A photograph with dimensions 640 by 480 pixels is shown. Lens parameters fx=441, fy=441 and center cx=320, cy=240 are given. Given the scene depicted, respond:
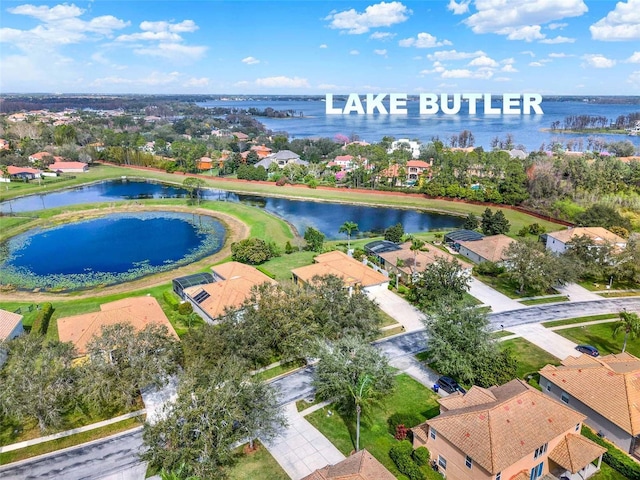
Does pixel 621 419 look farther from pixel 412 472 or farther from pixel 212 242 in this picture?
pixel 212 242

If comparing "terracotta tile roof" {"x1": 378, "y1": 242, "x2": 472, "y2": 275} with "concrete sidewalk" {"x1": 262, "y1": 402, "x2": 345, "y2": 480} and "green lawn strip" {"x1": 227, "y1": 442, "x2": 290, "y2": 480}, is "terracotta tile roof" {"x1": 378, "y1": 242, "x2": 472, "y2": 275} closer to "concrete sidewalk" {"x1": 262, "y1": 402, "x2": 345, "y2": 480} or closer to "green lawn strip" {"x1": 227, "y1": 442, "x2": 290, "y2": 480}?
"concrete sidewalk" {"x1": 262, "y1": 402, "x2": 345, "y2": 480}

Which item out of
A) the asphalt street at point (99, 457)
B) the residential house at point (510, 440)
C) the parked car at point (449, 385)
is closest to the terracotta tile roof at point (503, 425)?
the residential house at point (510, 440)

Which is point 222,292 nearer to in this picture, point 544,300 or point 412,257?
point 412,257

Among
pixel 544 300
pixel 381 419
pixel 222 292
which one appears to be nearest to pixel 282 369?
A: pixel 381 419

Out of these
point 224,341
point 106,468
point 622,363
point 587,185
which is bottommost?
point 106,468

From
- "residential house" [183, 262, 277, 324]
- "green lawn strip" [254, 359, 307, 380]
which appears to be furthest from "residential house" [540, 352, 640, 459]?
"residential house" [183, 262, 277, 324]

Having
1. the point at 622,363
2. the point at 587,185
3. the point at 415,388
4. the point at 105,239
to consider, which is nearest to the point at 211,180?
the point at 105,239
